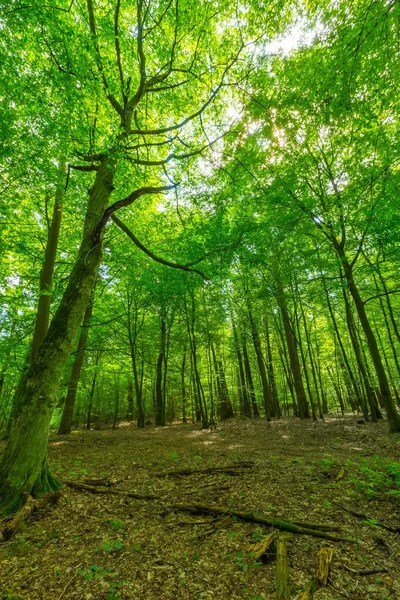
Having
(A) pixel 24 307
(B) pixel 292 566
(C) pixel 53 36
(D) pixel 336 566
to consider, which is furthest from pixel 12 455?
(A) pixel 24 307

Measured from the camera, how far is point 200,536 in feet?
11.3

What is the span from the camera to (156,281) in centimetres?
1258

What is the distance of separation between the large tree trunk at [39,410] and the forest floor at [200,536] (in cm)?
50

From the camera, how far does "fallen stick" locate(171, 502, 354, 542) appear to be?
10.9ft

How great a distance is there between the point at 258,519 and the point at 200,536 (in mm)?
852

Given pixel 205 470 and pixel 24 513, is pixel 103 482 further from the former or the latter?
pixel 205 470

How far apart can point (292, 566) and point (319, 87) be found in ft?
29.1

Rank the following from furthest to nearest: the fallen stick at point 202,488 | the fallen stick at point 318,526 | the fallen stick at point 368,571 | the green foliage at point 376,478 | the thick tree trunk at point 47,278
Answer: the thick tree trunk at point 47,278 < the fallen stick at point 202,488 < the green foliage at point 376,478 < the fallen stick at point 318,526 < the fallen stick at point 368,571

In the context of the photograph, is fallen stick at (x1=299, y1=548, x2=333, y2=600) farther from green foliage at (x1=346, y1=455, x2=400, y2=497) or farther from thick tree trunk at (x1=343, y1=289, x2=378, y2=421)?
thick tree trunk at (x1=343, y1=289, x2=378, y2=421)

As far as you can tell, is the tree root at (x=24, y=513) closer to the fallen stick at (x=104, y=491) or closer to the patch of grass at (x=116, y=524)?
the fallen stick at (x=104, y=491)

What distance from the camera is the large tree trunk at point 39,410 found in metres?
3.84

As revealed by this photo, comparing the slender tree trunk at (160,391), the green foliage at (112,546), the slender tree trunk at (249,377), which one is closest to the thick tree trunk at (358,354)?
the slender tree trunk at (249,377)

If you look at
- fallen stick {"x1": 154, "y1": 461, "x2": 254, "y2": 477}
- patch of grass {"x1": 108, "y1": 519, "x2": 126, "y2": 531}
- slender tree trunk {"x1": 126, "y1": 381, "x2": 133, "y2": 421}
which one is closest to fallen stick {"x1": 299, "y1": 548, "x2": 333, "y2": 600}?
patch of grass {"x1": 108, "y1": 519, "x2": 126, "y2": 531}

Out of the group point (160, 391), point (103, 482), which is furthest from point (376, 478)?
point (160, 391)
